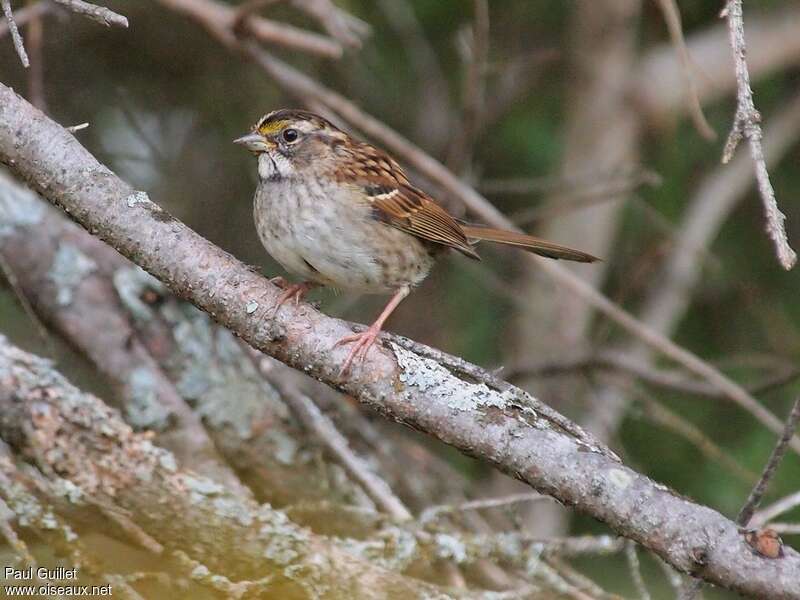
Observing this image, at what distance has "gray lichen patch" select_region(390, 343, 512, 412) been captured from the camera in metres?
2.36

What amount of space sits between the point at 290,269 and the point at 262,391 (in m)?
0.81

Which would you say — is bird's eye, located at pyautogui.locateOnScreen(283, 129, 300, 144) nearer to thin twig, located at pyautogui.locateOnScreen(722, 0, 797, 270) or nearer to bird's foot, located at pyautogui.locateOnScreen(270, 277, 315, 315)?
bird's foot, located at pyautogui.locateOnScreen(270, 277, 315, 315)

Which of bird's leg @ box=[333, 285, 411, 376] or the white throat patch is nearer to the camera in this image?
bird's leg @ box=[333, 285, 411, 376]

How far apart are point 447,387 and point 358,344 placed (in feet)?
0.78

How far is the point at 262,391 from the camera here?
414cm

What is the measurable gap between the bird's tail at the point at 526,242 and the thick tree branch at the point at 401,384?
1.47 m

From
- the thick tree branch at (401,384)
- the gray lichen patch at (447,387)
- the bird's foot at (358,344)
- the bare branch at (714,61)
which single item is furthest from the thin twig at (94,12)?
the bare branch at (714,61)

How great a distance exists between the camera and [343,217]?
356cm

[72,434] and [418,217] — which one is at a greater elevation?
[418,217]

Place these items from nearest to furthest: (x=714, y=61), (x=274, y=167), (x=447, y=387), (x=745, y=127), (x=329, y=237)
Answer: (x=745, y=127) → (x=447, y=387) → (x=329, y=237) → (x=274, y=167) → (x=714, y=61)

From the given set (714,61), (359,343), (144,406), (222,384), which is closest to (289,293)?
(359,343)

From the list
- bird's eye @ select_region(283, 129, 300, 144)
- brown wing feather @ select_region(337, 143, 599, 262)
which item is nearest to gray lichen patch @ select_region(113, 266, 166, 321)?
bird's eye @ select_region(283, 129, 300, 144)

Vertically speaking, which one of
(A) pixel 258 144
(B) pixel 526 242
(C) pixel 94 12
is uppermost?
(B) pixel 526 242

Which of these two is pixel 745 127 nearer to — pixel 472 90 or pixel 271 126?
pixel 271 126
